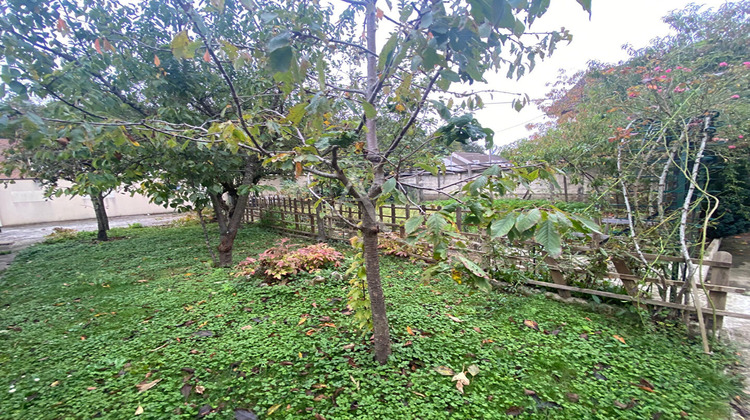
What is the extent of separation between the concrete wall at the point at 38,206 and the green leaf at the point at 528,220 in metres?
14.9

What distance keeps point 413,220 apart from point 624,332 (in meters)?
2.41

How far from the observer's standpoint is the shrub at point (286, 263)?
3759 mm

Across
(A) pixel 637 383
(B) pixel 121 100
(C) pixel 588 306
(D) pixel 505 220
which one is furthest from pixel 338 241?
(D) pixel 505 220

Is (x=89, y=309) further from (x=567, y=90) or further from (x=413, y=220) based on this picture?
(x=567, y=90)

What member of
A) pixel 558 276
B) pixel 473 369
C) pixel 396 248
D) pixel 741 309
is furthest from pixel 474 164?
pixel 473 369

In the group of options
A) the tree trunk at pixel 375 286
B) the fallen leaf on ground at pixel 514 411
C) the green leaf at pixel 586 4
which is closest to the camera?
the green leaf at pixel 586 4

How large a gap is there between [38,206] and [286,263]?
1734cm

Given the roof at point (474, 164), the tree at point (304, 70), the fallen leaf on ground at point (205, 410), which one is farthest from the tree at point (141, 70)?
the roof at point (474, 164)

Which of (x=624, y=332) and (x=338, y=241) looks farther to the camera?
(x=338, y=241)

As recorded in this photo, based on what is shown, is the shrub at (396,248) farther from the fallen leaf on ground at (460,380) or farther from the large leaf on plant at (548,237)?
the large leaf on plant at (548,237)

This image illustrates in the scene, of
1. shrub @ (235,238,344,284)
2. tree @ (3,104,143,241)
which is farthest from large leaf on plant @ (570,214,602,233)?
shrub @ (235,238,344,284)

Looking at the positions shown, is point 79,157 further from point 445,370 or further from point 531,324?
point 531,324

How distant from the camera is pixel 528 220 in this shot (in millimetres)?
958

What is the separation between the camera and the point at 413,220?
4.39ft
